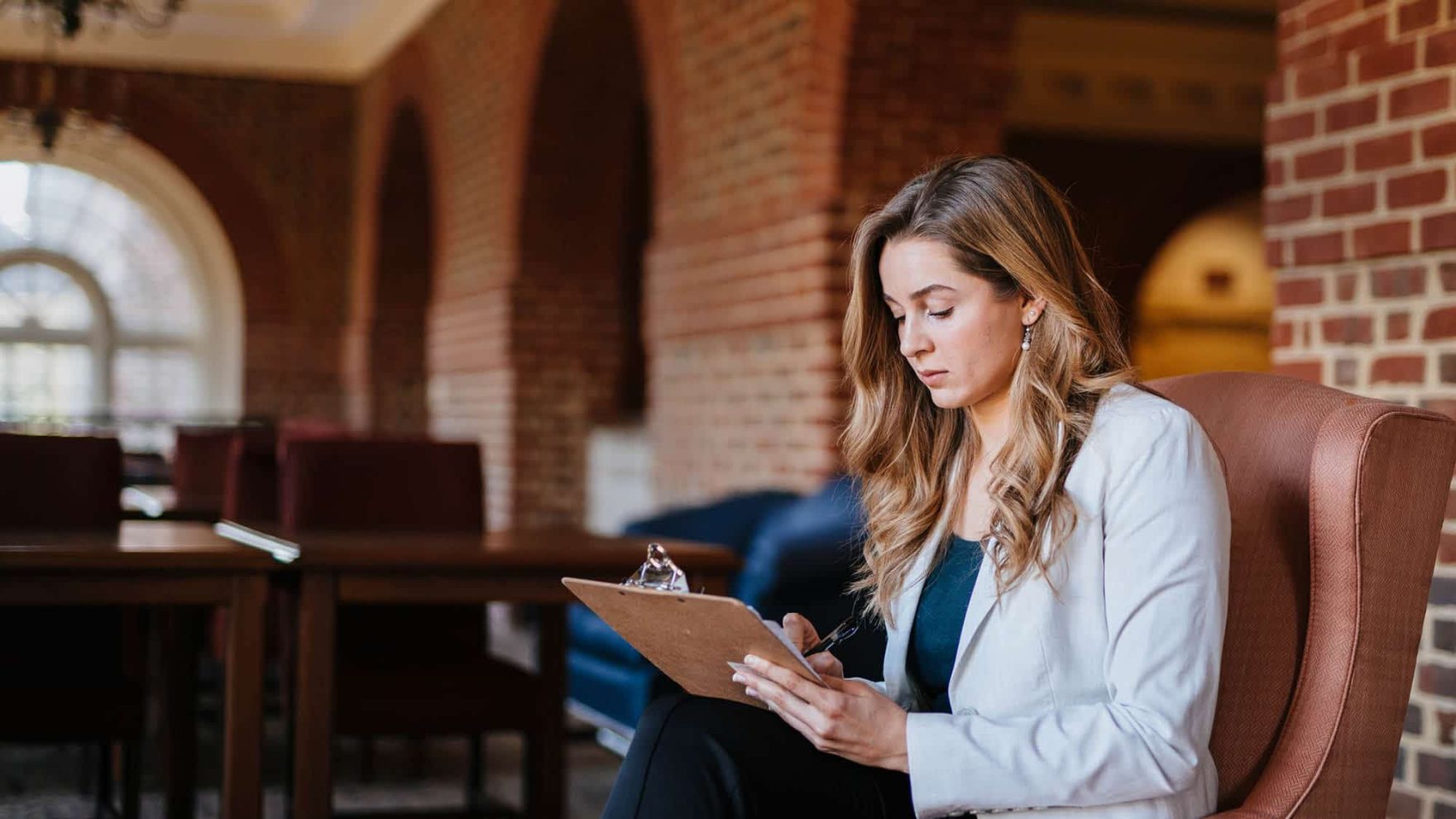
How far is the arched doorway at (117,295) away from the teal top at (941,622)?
10.9 meters

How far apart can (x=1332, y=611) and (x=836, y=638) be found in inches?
25.0

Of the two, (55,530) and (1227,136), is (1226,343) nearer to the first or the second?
(1227,136)

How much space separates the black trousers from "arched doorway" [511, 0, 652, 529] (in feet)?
20.2

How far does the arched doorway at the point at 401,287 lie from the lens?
11.3 meters

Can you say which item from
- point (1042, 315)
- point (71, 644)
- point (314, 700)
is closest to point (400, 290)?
point (71, 644)

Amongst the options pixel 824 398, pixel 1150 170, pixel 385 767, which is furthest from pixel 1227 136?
pixel 385 767

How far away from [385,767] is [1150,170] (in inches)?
283

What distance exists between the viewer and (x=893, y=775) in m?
1.96

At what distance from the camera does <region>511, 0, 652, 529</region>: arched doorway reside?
324 inches

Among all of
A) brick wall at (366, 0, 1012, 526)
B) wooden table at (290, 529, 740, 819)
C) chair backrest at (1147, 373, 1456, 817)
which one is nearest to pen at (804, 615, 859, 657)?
chair backrest at (1147, 373, 1456, 817)

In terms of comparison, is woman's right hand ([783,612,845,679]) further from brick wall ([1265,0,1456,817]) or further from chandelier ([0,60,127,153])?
chandelier ([0,60,127,153])

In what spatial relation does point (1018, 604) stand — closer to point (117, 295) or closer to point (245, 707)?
point (245, 707)

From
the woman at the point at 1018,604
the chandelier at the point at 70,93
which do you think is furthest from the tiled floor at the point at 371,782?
the chandelier at the point at 70,93

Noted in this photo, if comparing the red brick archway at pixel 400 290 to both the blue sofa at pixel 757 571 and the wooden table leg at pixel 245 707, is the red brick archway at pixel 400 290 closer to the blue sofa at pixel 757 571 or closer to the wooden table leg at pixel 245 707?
the blue sofa at pixel 757 571
